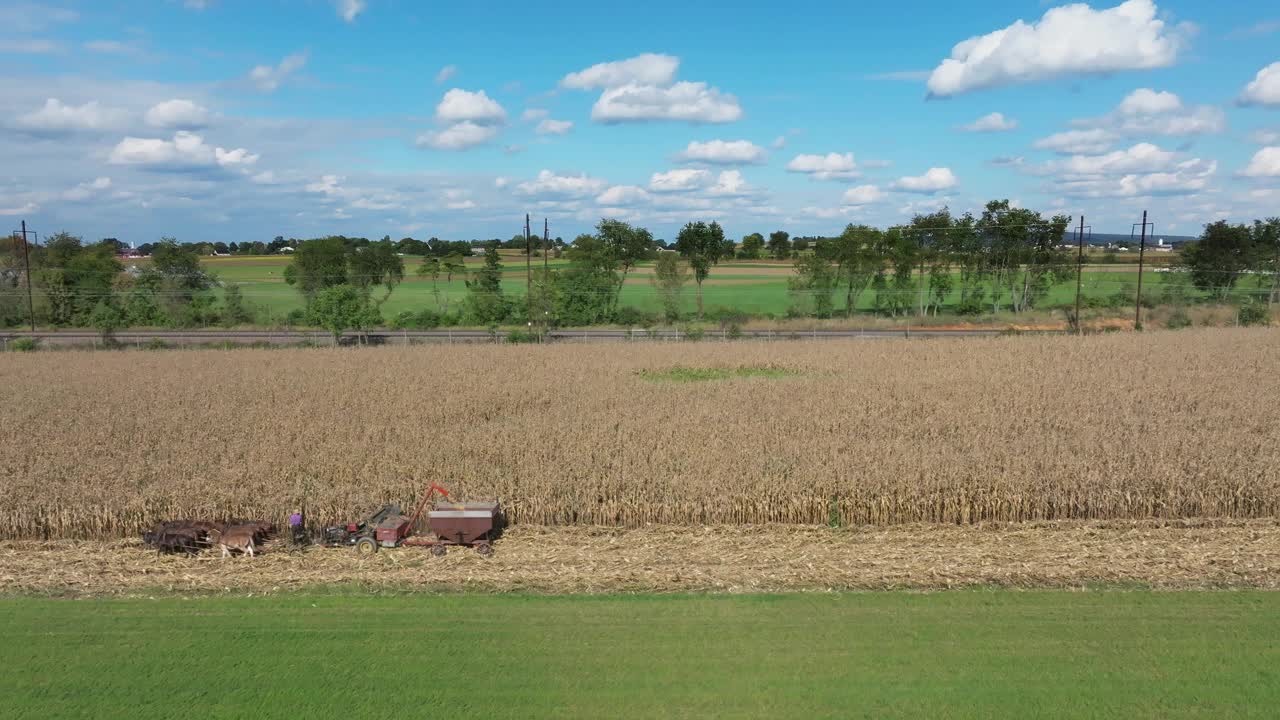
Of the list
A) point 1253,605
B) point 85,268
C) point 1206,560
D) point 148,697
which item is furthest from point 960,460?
point 85,268

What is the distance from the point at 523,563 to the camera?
12672 millimetres

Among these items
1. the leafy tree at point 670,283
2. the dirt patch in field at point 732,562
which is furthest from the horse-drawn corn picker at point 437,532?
the leafy tree at point 670,283

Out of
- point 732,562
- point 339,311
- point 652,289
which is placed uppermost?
point 652,289

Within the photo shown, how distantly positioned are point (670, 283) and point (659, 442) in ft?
160

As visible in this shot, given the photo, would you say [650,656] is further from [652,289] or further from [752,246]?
[752,246]

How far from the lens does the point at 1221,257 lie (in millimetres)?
70562

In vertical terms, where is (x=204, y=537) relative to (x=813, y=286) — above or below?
below

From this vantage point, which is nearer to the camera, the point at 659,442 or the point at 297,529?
the point at 297,529

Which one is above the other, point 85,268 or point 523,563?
point 85,268

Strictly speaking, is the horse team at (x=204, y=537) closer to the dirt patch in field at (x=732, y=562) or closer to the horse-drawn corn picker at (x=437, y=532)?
the dirt patch in field at (x=732, y=562)

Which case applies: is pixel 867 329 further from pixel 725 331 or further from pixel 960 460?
pixel 960 460

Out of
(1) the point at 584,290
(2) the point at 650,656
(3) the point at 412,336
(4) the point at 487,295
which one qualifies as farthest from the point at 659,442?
(4) the point at 487,295

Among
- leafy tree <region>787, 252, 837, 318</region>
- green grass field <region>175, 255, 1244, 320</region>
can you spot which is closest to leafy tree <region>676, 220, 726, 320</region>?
green grass field <region>175, 255, 1244, 320</region>

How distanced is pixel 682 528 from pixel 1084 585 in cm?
590
